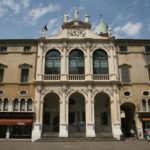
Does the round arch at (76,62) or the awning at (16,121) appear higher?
the round arch at (76,62)

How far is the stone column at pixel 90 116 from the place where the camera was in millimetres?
29517

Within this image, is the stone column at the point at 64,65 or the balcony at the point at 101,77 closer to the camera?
the stone column at the point at 64,65

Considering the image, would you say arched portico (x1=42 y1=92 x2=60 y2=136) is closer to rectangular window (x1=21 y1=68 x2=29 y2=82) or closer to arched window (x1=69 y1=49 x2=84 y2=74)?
rectangular window (x1=21 y1=68 x2=29 y2=82)

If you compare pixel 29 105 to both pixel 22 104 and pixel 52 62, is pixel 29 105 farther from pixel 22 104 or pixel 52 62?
pixel 52 62

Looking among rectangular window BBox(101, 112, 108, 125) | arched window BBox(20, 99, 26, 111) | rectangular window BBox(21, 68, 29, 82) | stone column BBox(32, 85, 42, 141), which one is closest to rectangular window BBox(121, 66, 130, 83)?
rectangular window BBox(101, 112, 108, 125)

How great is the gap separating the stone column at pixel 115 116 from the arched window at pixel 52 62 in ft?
29.2

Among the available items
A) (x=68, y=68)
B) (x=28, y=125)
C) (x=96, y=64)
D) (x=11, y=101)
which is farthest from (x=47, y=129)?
(x=96, y=64)

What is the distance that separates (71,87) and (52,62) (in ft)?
16.2

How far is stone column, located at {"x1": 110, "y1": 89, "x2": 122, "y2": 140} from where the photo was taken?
96.8ft

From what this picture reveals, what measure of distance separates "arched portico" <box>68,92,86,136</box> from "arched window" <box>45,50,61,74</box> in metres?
4.53

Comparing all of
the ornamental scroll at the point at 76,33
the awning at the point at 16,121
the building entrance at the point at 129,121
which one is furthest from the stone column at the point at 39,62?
the building entrance at the point at 129,121

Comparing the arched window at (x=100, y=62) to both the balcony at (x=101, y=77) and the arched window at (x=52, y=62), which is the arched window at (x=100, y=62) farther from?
the arched window at (x=52, y=62)

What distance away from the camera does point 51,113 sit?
33.0 metres

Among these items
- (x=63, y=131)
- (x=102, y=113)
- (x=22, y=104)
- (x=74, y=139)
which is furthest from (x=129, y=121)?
(x=22, y=104)
